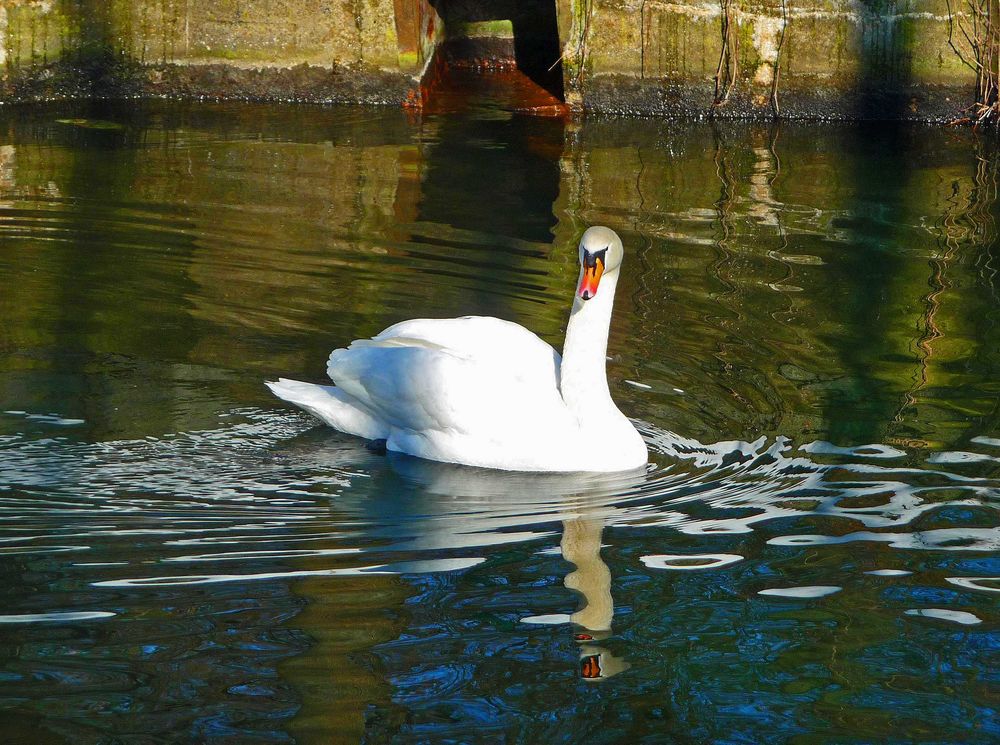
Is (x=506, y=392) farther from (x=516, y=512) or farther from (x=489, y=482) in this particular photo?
(x=516, y=512)

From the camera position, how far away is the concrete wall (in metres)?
12.9

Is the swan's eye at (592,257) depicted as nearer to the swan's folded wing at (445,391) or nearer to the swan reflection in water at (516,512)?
the swan's folded wing at (445,391)

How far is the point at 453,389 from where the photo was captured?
579cm

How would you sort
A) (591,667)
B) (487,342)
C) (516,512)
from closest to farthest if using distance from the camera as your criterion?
(591,667)
(516,512)
(487,342)

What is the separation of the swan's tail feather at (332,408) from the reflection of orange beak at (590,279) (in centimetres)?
111

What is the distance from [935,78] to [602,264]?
8487mm

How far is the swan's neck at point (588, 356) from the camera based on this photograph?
5.81 metres

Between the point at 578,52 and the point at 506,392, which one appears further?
the point at 578,52

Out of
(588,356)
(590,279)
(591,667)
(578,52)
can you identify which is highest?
(578,52)

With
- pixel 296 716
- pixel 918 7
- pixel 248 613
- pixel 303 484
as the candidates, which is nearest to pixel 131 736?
pixel 296 716

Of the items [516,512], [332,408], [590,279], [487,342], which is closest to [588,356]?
[590,279]

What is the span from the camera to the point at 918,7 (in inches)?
507

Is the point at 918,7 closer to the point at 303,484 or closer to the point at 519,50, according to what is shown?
the point at 519,50

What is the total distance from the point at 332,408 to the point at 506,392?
0.84 m
